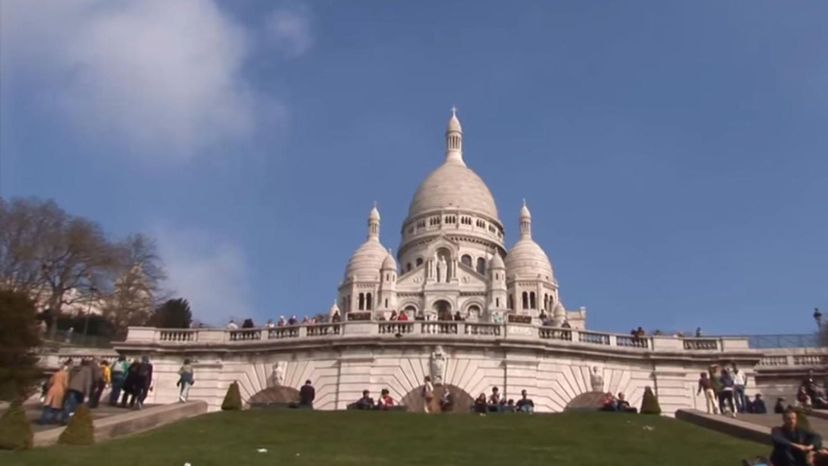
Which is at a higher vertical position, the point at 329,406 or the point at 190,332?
the point at 190,332

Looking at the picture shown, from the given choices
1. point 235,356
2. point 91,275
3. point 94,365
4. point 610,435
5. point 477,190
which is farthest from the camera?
point 477,190

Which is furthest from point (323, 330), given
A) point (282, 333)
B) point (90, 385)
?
point (90, 385)

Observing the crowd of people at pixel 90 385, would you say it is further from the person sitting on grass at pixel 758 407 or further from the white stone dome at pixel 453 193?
the white stone dome at pixel 453 193

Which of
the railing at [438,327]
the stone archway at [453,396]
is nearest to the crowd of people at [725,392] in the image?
the stone archway at [453,396]

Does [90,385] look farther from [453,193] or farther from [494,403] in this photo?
[453,193]

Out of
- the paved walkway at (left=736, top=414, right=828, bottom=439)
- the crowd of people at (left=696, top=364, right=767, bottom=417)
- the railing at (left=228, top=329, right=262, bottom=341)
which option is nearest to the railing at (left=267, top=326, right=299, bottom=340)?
the railing at (left=228, top=329, right=262, bottom=341)

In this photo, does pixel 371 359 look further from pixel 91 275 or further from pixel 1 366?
pixel 91 275

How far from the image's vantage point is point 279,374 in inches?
1348

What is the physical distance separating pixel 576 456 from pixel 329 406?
17123mm

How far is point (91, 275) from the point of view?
6097cm

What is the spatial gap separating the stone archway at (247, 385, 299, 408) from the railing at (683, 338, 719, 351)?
618 inches

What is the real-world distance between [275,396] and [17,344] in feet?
35.4

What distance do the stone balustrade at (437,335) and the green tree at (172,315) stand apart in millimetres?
25813

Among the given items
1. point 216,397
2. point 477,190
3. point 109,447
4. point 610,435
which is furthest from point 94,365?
point 477,190
